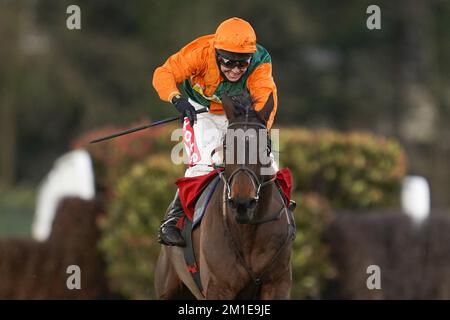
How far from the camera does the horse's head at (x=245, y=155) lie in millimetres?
6574

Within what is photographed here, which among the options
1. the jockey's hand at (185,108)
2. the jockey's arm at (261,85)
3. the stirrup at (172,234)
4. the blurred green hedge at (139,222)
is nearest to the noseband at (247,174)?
the jockey's arm at (261,85)

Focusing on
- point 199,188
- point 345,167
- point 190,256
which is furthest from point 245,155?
point 345,167

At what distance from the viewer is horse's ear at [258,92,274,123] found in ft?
22.5

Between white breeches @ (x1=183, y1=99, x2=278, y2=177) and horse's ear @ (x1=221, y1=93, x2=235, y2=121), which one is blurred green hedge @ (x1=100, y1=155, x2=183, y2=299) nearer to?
white breeches @ (x1=183, y1=99, x2=278, y2=177)

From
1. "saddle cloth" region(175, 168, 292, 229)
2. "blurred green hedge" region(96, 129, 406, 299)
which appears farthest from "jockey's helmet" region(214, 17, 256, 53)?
"blurred green hedge" region(96, 129, 406, 299)

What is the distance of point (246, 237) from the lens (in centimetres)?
704

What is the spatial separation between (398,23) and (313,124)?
3835 mm

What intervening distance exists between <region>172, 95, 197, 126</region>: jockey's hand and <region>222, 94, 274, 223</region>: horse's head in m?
0.35

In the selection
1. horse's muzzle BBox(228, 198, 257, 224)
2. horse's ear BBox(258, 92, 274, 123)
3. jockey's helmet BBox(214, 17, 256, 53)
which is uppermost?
jockey's helmet BBox(214, 17, 256, 53)

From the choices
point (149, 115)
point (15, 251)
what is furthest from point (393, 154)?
point (149, 115)

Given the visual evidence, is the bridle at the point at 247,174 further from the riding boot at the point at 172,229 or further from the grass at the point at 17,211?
the grass at the point at 17,211

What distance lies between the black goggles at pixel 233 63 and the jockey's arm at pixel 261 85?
0.12 metres
